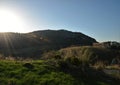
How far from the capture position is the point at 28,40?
241ft

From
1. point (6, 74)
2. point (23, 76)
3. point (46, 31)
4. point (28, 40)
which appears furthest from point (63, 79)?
point (46, 31)

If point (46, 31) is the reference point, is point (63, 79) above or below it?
below

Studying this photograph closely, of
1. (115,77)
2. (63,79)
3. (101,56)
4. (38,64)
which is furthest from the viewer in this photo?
(101,56)

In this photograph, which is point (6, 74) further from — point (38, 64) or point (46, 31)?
point (46, 31)

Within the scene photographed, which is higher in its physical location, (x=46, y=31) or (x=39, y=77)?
(x=46, y=31)

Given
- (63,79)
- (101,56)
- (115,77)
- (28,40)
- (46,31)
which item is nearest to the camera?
(63,79)

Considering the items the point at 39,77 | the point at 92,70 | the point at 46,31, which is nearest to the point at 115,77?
the point at 92,70

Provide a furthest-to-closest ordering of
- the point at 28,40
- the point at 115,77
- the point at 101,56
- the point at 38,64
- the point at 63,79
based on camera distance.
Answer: the point at 28,40 < the point at 101,56 < the point at 38,64 < the point at 115,77 < the point at 63,79

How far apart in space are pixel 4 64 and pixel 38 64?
2.38 metres

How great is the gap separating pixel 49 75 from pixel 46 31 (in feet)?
279

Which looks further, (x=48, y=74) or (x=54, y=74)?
(x=48, y=74)

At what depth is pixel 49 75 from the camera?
18.0m

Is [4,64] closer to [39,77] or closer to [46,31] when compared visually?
[39,77]

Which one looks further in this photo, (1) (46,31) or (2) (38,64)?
(1) (46,31)
